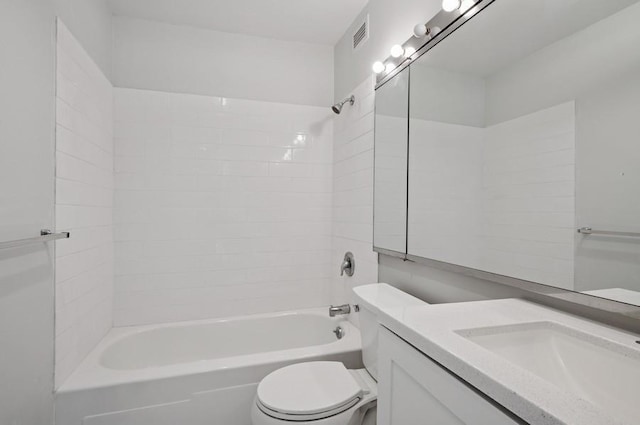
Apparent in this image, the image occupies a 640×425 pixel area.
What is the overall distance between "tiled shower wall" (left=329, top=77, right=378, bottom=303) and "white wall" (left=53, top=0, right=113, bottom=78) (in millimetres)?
1623

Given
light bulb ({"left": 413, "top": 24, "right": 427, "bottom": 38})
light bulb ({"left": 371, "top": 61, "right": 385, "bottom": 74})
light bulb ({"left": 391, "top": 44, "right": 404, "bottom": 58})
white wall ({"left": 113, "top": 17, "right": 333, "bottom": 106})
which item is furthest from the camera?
white wall ({"left": 113, "top": 17, "right": 333, "bottom": 106})

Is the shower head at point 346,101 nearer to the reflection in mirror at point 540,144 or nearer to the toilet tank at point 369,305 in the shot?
the reflection in mirror at point 540,144

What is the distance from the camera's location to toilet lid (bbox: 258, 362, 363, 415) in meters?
1.31

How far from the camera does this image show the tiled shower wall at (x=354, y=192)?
206 cm

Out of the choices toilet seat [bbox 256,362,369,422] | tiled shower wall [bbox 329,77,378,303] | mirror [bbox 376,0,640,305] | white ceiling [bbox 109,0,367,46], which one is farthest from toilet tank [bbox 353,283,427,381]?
white ceiling [bbox 109,0,367,46]

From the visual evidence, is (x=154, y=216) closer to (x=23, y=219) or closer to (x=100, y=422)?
(x=23, y=219)

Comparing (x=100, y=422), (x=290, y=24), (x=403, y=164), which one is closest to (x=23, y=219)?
(x=100, y=422)

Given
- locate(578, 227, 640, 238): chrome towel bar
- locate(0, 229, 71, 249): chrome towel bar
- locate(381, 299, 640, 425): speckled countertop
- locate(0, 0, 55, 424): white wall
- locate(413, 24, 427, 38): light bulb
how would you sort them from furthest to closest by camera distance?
locate(413, 24, 427, 38): light bulb
locate(0, 0, 55, 424): white wall
locate(0, 229, 71, 249): chrome towel bar
locate(578, 227, 640, 238): chrome towel bar
locate(381, 299, 640, 425): speckled countertop

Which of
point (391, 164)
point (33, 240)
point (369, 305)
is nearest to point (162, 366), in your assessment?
point (33, 240)

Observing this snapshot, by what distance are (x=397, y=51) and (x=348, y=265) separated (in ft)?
4.53

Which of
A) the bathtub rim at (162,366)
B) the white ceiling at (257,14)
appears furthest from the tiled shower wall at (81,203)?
the white ceiling at (257,14)

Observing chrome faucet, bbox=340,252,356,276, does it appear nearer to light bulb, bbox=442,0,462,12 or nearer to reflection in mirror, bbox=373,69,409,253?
reflection in mirror, bbox=373,69,409,253

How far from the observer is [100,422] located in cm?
148

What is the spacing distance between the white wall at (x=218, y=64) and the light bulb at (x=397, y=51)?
101cm
